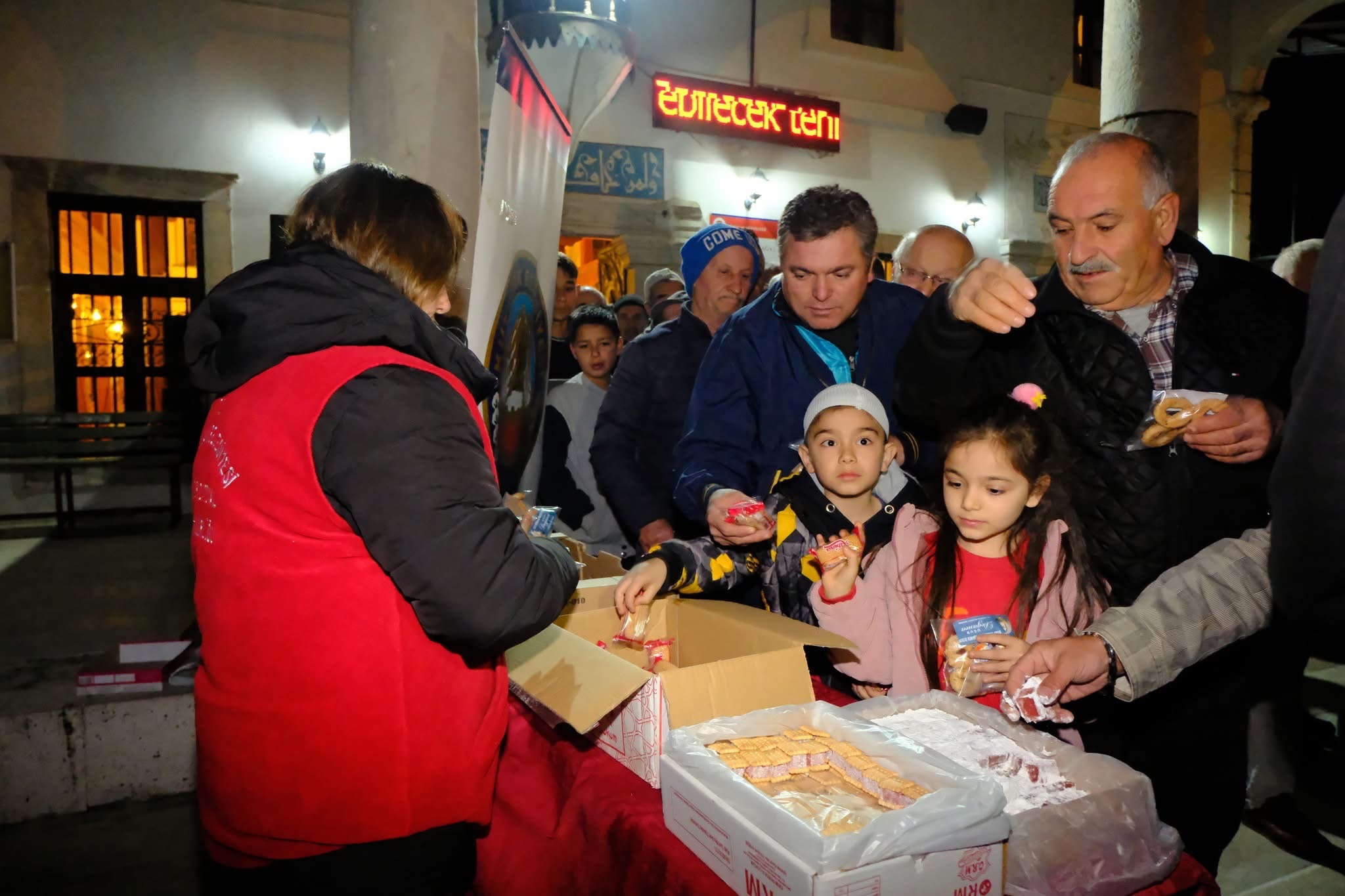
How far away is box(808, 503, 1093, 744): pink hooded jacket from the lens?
6.44 feet

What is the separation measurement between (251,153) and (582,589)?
8666 millimetres

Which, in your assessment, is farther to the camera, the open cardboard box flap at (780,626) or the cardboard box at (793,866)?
the open cardboard box flap at (780,626)

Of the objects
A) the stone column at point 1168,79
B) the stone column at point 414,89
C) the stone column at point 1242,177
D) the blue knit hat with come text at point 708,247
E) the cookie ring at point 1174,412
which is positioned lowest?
the cookie ring at point 1174,412

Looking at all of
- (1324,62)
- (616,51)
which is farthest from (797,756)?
(1324,62)

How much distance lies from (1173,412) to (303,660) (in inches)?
69.5

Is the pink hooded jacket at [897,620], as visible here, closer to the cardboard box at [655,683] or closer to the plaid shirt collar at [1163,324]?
the cardboard box at [655,683]

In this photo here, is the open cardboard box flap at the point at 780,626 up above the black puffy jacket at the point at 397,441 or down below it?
below

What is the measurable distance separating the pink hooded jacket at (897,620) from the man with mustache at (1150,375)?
0.48 ft

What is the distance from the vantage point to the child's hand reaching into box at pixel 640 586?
2074mm

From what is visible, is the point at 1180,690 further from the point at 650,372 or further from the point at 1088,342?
the point at 650,372

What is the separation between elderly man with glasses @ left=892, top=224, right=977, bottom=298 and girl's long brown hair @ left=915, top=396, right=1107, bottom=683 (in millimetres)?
1794

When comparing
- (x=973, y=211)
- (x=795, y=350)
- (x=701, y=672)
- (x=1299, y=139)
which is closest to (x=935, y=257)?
(x=795, y=350)

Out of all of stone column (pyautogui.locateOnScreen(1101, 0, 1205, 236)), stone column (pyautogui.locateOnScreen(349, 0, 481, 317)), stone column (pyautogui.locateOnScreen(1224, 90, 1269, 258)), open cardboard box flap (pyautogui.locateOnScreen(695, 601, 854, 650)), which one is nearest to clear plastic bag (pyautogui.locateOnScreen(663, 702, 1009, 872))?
open cardboard box flap (pyautogui.locateOnScreen(695, 601, 854, 650))

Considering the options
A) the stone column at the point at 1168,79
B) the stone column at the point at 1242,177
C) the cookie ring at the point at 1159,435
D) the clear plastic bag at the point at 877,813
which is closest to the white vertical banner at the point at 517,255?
the clear plastic bag at the point at 877,813
